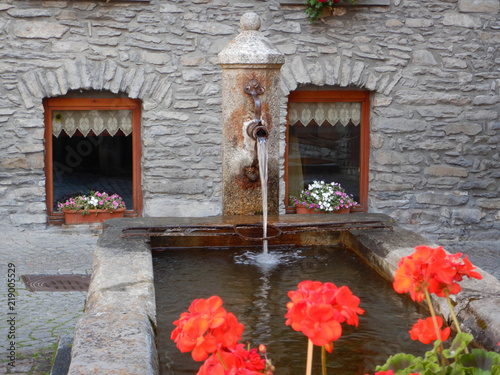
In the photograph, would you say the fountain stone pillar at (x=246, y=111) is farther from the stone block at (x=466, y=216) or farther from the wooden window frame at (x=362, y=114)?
the stone block at (x=466, y=216)

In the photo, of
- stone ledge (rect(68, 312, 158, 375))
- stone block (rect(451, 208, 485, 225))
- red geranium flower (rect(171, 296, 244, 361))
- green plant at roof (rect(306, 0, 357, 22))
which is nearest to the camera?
red geranium flower (rect(171, 296, 244, 361))

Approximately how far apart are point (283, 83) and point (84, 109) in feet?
7.15

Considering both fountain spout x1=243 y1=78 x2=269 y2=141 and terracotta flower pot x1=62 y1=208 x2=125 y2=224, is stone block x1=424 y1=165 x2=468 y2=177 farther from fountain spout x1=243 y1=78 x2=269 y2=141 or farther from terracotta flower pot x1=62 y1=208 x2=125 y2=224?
fountain spout x1=243 y1=78 x2=269 y2=141

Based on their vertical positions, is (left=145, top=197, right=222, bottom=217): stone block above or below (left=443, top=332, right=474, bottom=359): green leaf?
below

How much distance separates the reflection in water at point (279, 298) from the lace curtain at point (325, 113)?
3872 mm

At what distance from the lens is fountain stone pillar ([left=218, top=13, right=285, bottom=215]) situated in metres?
4.69

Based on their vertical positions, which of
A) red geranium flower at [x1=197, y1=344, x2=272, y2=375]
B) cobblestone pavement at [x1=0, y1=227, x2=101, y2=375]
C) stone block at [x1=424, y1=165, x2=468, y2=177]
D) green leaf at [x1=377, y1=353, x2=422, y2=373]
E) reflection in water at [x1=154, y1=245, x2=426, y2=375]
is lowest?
cobblestone pavement at [x1=0, y1=227, x2=101, y2=375]

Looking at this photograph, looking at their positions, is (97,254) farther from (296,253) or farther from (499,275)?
(499,275)

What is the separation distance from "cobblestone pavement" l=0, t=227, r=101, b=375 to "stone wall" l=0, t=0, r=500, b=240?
1.24ft

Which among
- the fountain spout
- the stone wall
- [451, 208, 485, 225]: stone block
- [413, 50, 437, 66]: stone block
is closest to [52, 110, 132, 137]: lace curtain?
the stone wall

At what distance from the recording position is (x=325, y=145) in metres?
8.38

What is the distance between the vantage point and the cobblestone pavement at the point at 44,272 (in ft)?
13.9

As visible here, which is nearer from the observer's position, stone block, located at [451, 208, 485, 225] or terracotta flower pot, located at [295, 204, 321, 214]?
terracotta flower pot, located at [295, 204, 321, 214]

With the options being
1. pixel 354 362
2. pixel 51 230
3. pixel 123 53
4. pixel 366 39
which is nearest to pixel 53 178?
pixel 51 230
